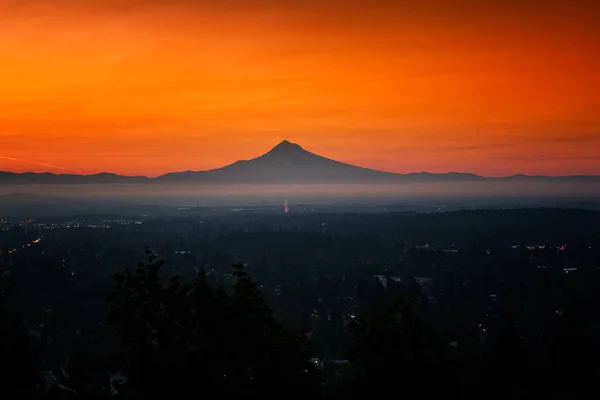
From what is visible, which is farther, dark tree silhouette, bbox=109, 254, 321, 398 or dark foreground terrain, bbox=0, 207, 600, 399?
dark foreground terrain, bbox=0, 207, 600, 399

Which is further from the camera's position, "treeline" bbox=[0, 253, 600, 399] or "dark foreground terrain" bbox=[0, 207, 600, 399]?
"dark foreground terrain" bbox=[0, 207, 600, 399]

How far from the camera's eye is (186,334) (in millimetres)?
14539

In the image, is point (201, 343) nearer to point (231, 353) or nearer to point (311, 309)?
point (231, 353)

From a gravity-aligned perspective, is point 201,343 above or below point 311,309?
above

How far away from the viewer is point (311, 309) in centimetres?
4909

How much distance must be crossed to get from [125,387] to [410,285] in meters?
43.7

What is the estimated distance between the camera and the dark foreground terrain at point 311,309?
46.6ft

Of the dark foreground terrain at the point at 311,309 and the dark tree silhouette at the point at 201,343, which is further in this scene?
the dark foreground terrain at the point at 311,309

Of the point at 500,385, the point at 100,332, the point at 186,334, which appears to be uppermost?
the point at 186,334

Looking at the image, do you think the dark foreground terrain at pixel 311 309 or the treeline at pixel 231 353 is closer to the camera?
the treeline at pixel 231 353

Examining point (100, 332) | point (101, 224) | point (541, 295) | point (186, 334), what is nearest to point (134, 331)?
point (186, 334)

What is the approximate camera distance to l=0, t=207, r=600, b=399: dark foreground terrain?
46.6 feet

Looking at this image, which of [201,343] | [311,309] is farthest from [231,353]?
[311,309]

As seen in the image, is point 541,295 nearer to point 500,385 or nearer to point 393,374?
point 500,385
